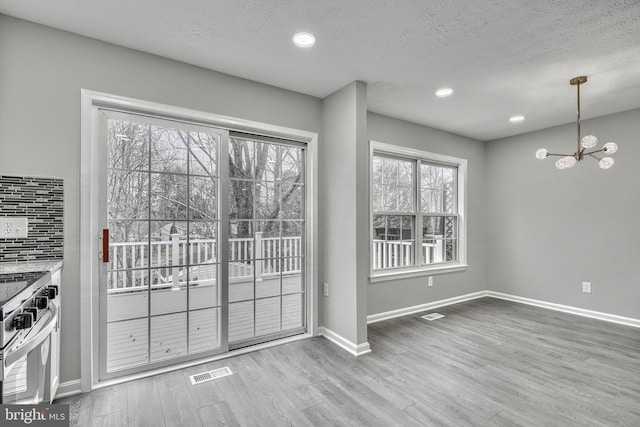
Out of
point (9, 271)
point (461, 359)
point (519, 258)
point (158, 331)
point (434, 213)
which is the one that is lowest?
point (461, 359)

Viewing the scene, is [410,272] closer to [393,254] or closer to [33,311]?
[393,254]

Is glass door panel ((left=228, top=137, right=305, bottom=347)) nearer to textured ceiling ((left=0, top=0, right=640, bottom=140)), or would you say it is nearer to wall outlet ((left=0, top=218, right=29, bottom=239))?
textured ceiling ((left=0, top=0, right=640, bottom=140))

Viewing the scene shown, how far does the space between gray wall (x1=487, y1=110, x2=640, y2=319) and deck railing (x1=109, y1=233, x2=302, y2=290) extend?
3637 millimetres

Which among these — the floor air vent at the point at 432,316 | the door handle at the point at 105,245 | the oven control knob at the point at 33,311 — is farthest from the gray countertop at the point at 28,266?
the floor air vent at the point at 432,316

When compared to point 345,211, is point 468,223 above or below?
below

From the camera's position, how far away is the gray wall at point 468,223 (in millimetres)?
4021

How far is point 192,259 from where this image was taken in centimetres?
278

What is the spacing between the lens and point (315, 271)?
3.41 metres

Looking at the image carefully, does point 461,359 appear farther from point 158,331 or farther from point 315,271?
point 158,331

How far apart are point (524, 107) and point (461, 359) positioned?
9.81 feet

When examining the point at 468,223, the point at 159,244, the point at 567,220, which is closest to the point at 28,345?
the point at 159,244

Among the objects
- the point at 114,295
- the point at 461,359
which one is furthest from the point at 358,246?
the point at 114,295

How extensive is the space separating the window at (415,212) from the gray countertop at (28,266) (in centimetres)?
308

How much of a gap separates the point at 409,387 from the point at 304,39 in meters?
2.78
